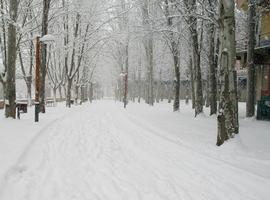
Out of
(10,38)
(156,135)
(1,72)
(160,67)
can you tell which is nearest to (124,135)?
(156,135)

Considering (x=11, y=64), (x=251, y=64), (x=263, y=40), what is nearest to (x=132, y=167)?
(x=11, y=64)

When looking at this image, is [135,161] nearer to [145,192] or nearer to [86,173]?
[86,173]

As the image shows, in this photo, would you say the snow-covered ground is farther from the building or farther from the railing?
the railing

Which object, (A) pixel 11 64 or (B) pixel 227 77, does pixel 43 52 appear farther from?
(B) pixel 227 77

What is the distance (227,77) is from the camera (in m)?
10.5

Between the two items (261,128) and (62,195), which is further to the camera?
(261,128)

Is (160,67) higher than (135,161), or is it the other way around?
(160,67)

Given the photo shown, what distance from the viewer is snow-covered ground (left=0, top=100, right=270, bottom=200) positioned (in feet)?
20.1

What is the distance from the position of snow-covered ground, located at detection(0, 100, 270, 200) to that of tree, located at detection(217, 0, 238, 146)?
40 cm

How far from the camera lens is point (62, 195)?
5910 mm

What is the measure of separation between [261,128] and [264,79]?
11187 mm

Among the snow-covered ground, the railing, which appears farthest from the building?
the snow-covered ground

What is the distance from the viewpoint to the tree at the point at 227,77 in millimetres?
10555

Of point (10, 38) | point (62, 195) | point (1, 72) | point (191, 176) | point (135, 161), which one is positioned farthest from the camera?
point (1, 72)
